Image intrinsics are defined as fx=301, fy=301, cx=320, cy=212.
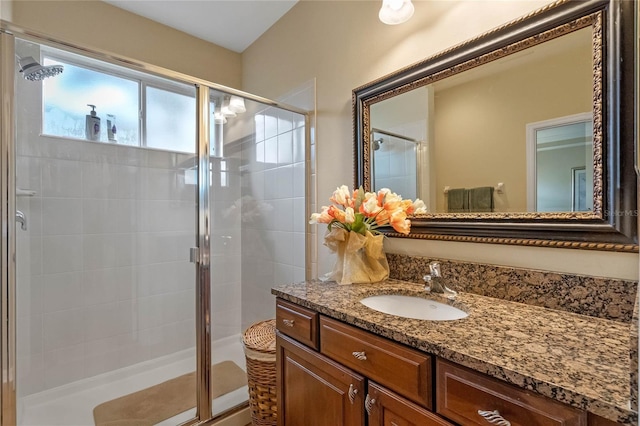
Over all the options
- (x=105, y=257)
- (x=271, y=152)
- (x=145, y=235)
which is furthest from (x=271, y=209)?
(x=105, y=257)

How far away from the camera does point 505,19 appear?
109 centimetres

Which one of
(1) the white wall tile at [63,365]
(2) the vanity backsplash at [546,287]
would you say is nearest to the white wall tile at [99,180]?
(1) the white wall tile at [63,365]

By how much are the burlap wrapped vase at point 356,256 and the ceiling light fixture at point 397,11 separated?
0.93m

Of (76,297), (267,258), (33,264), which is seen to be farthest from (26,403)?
(267,258)

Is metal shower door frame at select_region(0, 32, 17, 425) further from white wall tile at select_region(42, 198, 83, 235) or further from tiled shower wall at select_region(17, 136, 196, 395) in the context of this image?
white wall tile at select_region(42, 198, 83, 235)

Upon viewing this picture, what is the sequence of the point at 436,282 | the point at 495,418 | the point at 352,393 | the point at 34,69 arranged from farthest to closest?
the point at 34,69, the point at 436,282, the point at 352,393, the point at 495,418

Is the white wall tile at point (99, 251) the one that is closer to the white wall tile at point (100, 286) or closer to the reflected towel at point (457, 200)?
the white wall tile at point (100, 286)

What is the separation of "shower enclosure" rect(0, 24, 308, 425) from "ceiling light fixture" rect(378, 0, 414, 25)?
2.66 ft

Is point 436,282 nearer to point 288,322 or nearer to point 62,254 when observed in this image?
point 288,322

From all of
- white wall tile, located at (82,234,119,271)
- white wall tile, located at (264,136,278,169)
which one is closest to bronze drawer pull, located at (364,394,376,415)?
white wall tile, located at (264,136,278,169)

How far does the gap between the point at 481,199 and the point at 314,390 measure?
95 cm

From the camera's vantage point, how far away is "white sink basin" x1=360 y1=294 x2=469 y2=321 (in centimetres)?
111

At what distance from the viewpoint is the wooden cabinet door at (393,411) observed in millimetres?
739

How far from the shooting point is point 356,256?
1348 mm
